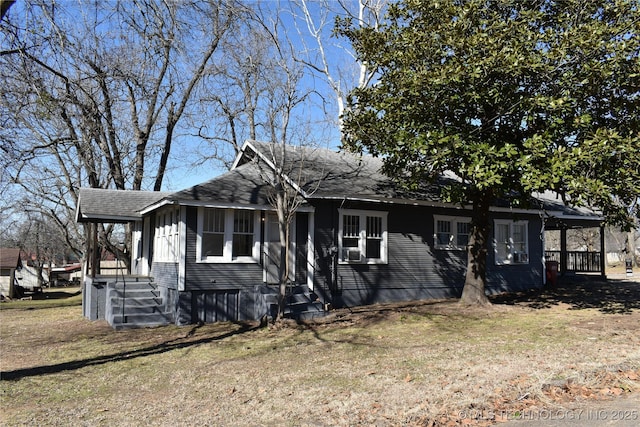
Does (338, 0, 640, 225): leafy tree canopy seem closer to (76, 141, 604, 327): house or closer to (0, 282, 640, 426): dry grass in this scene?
(76, 141, 604, 327): house

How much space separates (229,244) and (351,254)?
3.76 meters

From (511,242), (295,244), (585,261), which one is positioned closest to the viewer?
(295,244)

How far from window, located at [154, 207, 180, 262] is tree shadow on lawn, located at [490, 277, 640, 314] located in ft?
31.8

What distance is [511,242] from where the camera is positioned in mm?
19047

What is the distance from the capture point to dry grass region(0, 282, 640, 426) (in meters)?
6.27

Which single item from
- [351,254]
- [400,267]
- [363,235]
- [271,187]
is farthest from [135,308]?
[400,267]

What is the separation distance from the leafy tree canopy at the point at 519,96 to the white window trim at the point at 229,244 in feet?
13.3

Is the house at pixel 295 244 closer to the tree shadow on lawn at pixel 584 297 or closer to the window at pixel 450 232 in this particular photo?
the window at pixel 450 232

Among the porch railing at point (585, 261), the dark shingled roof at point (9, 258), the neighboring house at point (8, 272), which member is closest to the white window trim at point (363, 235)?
the porch railing at point (585, 261)

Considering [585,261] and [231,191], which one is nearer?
[231,191]

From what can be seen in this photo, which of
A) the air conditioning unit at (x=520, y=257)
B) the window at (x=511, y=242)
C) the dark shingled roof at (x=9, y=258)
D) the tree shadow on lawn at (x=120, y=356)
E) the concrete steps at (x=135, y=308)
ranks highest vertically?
the window at (x=511, y=242)

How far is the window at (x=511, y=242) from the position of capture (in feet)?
61.3

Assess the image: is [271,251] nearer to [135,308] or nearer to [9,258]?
[135,308]

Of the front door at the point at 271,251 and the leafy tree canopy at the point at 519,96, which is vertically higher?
the leafy tree canopy at the point at 519,96
